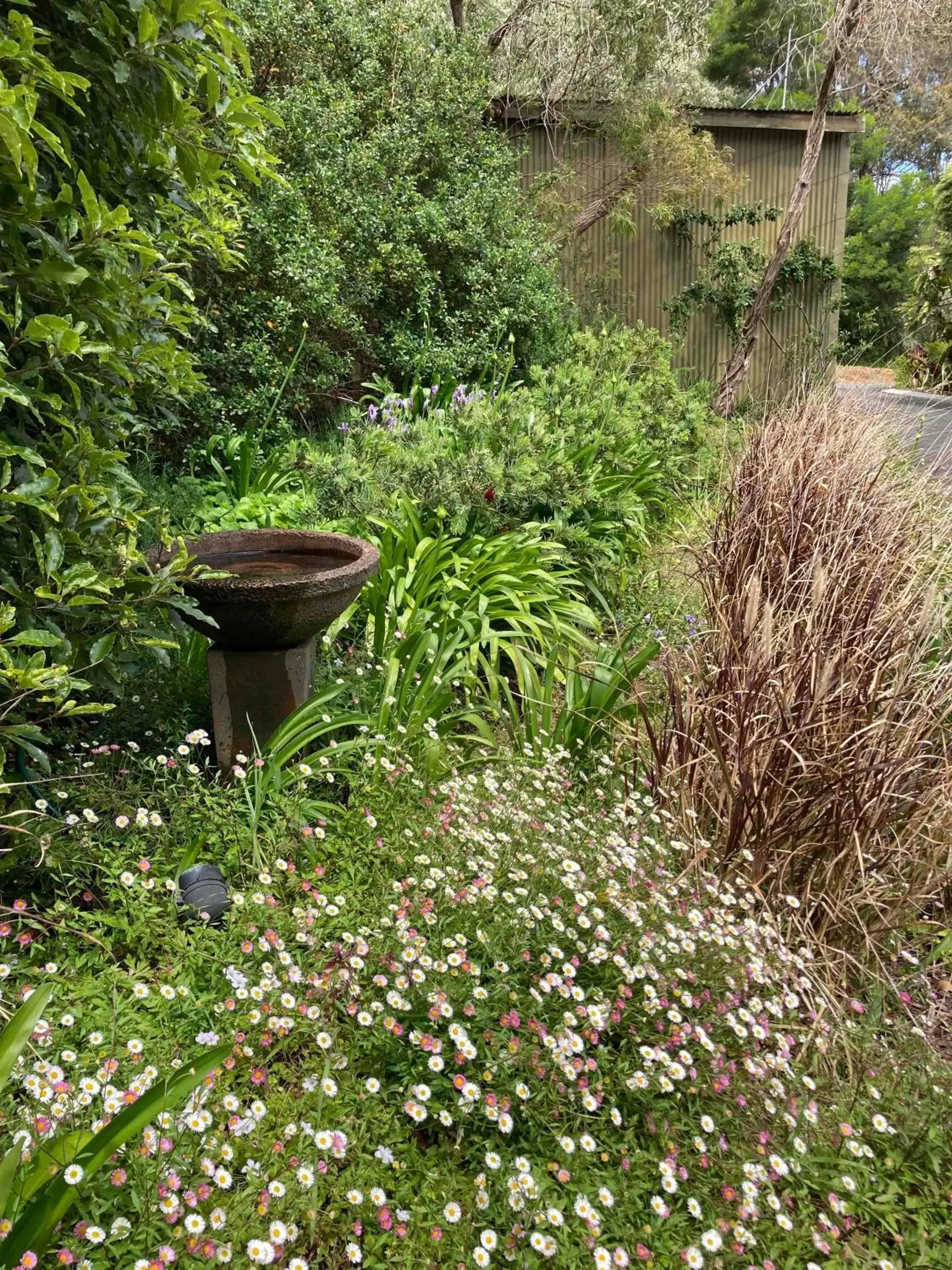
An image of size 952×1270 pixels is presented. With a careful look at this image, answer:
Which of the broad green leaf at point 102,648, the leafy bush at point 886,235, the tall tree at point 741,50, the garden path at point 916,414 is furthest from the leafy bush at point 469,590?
the leafy bush at point 886,235

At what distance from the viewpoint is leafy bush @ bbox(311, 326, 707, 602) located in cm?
448

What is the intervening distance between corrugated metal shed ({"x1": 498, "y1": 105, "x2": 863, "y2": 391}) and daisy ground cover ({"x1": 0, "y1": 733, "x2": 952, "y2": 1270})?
888 cm

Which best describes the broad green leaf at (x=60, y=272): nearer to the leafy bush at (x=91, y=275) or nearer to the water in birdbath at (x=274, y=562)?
the leafy bush at (x=91, y=275)

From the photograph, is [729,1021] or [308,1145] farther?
[729,1021]

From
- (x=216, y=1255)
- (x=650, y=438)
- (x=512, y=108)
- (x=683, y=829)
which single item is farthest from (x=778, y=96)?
(x=216, y=1255)

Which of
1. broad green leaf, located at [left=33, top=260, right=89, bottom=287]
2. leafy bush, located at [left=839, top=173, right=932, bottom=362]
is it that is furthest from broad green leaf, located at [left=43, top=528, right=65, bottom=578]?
leafy bush, located at [left=839, top=173, right=932, bottom=362]

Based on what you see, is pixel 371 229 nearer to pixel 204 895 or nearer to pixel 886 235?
pixel 204 895

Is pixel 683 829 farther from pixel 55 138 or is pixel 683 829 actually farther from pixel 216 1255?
pixel 55 138

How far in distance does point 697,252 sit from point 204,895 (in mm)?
10880

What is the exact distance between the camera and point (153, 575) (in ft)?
7.39

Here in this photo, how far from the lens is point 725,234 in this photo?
11.0 meters

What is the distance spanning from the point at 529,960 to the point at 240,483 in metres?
3.67

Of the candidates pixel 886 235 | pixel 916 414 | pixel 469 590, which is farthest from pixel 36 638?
pixel 886 235

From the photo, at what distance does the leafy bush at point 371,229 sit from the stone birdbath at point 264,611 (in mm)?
2552
